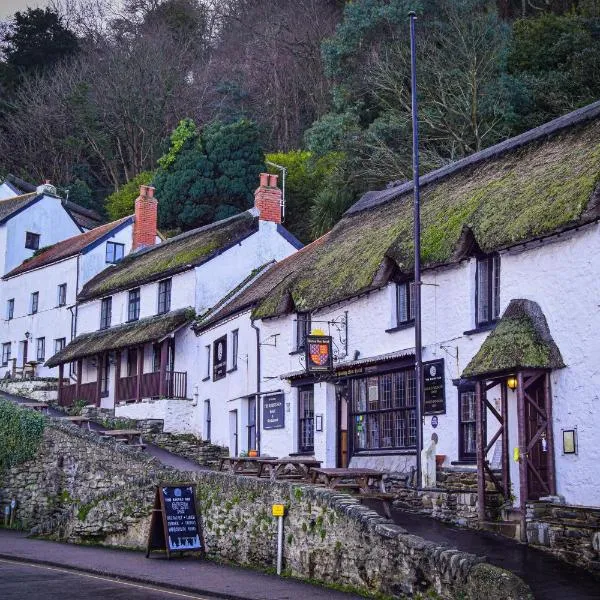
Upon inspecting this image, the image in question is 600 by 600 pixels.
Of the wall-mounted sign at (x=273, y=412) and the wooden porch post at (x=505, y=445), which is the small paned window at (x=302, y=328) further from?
the wooden porch post at (x=505, y=445)

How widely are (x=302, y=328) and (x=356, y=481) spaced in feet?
25.3

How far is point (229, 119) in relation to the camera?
57281 mm

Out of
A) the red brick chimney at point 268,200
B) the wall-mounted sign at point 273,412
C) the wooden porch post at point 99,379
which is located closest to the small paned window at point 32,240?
the wooden porch post at point 99,379

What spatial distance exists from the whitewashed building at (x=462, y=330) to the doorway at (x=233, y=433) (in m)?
0.07

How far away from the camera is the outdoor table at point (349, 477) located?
1909 cm

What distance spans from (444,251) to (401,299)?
2.57 metres

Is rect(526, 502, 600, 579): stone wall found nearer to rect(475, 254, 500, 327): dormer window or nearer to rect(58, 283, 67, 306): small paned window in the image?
rect(475, 254, 500, 327): dormer window

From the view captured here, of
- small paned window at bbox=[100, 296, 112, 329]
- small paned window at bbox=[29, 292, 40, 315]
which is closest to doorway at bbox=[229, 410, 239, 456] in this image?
small paned window at bbox=[100, 296, 112, 329]

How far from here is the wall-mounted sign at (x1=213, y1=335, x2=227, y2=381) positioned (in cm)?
3256

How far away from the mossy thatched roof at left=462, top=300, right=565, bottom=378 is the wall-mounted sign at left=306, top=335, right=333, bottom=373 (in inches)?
252

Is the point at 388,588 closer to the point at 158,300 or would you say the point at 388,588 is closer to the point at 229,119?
the point at 158,300

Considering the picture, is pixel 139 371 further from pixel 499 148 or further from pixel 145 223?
pixel 499 148

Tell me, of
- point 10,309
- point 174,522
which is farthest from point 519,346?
point 10,309

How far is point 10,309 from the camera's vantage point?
5003 cm
